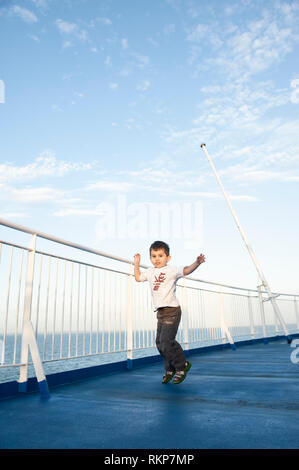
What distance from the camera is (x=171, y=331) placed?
2885 mm

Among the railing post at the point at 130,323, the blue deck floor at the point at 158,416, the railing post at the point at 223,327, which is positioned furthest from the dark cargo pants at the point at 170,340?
the railing post at the point at 223,327

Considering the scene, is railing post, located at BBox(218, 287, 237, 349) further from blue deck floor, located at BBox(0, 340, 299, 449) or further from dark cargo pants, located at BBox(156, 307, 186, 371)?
dark cargo pants, located at BBox(156, 307, 186, 371)

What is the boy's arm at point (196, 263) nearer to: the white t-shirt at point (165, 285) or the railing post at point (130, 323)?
the white t-shirt at point (165, 285)

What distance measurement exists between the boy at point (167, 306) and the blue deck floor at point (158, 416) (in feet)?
0.53


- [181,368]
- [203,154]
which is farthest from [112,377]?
[203,154]

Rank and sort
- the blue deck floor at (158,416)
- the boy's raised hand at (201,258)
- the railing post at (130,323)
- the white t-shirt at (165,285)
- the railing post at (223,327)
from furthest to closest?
the railing post at (223,327)
the railing post at (130,323)
the white t-shirt at (165,285)
the boy's raised hand at (201,258)
the blue deck floor at (158,416)

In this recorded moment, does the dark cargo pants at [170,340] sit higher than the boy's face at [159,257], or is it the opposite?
the boy's face at [159,257]

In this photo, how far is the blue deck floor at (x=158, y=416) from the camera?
130 centimetres

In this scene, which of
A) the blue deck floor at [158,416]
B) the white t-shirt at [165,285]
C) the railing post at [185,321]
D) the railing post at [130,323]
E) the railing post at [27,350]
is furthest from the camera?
the railing post at [185,321]

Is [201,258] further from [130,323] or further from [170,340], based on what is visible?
[130,323]

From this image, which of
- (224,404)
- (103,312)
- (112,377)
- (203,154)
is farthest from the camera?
(203,154)

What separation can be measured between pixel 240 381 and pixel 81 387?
1373 mm

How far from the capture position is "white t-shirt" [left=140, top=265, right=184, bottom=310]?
A: 3012 millimetres

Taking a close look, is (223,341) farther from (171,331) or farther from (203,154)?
(203,154)
